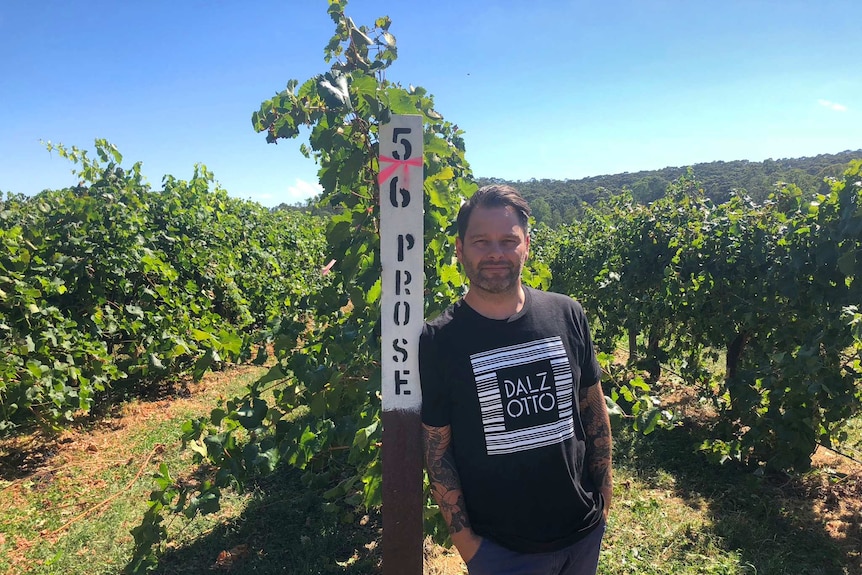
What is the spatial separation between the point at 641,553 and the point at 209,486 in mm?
2542

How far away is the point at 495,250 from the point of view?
1.49 metres

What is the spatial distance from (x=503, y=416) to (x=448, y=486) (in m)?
0.28

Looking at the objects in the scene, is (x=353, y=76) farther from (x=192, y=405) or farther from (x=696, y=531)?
(x=192, y=405)

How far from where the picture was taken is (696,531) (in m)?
3.23

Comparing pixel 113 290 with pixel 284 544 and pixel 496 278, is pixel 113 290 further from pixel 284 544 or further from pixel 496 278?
pixel 496 278

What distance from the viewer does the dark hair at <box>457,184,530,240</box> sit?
1.53 meters

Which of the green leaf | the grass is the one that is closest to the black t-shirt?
the green leaf

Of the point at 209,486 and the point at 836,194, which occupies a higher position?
the point at 836,194

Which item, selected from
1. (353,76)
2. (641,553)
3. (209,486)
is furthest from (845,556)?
(353,76)

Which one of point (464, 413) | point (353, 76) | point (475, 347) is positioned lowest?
point (464, 413)

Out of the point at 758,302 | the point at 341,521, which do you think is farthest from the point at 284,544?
the point at 758,302

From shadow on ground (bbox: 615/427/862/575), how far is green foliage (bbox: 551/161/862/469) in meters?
0.24

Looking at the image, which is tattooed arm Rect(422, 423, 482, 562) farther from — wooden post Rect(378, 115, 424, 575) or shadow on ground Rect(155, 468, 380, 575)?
shadow on ground Rect(155, 468, 380, 575)

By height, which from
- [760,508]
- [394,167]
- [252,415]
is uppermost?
[394,167]
